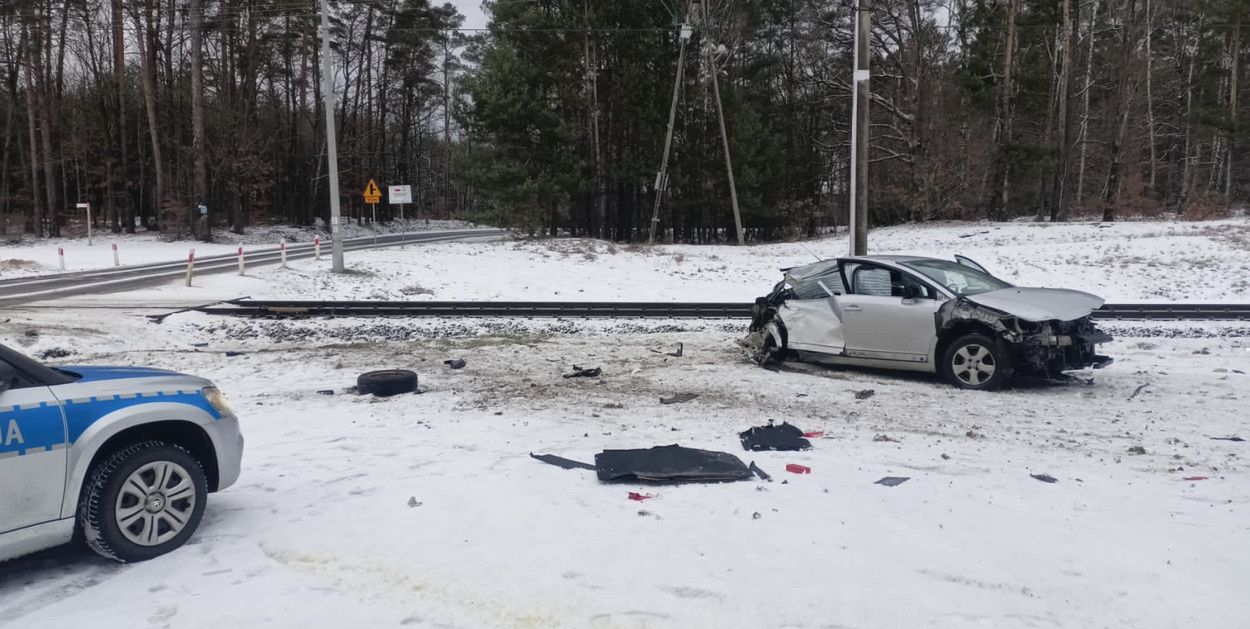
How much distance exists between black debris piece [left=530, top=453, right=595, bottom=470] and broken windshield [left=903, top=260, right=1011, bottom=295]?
5325 millimetres

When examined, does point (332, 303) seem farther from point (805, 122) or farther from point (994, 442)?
point (805, 122)

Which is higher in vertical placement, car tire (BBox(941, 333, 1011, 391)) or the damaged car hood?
the damaged car hood

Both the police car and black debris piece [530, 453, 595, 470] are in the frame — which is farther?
black debris piece [530, 453, 595, 470]

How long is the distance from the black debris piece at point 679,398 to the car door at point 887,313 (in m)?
2.35

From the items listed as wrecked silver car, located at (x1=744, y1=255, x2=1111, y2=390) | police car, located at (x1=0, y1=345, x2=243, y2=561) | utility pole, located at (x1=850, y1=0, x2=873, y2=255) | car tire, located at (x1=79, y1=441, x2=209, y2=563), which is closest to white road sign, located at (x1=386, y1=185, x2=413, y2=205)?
utility pole, located at (x1=850, y1=0, x2=873, y2=255)

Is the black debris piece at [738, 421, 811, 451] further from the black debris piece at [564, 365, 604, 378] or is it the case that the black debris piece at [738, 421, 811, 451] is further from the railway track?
the railway track

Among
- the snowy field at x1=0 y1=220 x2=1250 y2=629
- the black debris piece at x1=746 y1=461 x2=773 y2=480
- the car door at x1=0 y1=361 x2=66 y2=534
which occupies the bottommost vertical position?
the snowy field at x1=0 y1=220 x2=1250 y2=629

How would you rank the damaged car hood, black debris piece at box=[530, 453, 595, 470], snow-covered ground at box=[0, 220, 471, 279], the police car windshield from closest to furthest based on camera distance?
the police car windshield → black debris piece at box=[530, 453, 595, 470] → the damaged car hood → snow-covered ground at box=[0, 220, 471, 279]

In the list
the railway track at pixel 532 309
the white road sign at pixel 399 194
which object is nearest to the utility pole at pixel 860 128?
the railway track at pixel 532 309

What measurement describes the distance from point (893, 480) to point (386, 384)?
5560 millimetres

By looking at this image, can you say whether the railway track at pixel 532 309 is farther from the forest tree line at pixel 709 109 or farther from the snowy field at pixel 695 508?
the forest tree line at pixel 709 109

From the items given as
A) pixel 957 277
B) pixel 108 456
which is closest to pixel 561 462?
pixel 108 456

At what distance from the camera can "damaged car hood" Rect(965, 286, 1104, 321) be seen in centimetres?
859

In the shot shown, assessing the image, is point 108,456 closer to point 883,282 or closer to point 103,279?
point 883,282
